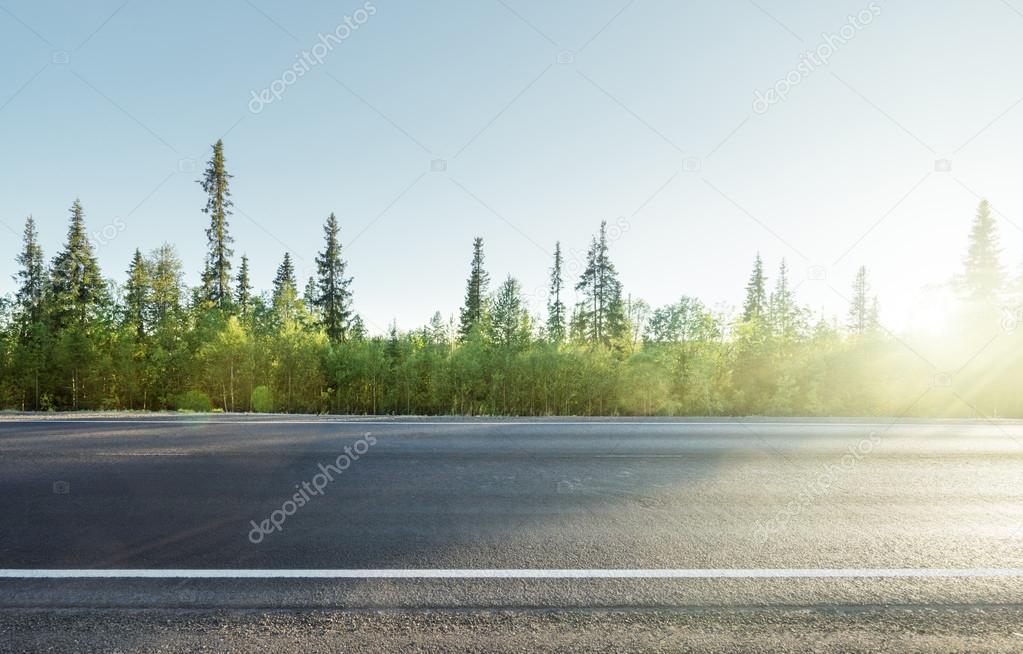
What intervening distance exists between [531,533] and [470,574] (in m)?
0.87

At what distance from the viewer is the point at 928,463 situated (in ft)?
22.1

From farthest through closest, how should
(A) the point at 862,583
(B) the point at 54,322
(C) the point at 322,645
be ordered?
(B) the point at 54,322 < (A) the point at 862,583 < (C) the point at 322,645

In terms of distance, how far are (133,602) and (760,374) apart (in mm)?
18858

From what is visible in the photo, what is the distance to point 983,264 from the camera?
127ft

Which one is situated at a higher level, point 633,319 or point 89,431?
point 633,319

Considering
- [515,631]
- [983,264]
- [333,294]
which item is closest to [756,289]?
[983,264]

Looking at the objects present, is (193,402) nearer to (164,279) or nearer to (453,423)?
(453,423)

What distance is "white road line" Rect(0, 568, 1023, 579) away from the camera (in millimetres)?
3285

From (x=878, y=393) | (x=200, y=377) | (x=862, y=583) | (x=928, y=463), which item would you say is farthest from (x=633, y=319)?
(x=862, y=583)

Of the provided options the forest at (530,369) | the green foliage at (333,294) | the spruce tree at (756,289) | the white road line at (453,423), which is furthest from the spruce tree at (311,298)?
the spruce tree at (756,289)

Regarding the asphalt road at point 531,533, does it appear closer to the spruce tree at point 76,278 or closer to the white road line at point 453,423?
the white road line at point 453,423

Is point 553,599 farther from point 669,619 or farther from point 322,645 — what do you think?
point 322,645

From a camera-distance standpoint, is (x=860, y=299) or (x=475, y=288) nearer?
(x=475, y=288)

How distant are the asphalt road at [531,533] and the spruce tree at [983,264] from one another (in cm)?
4259
